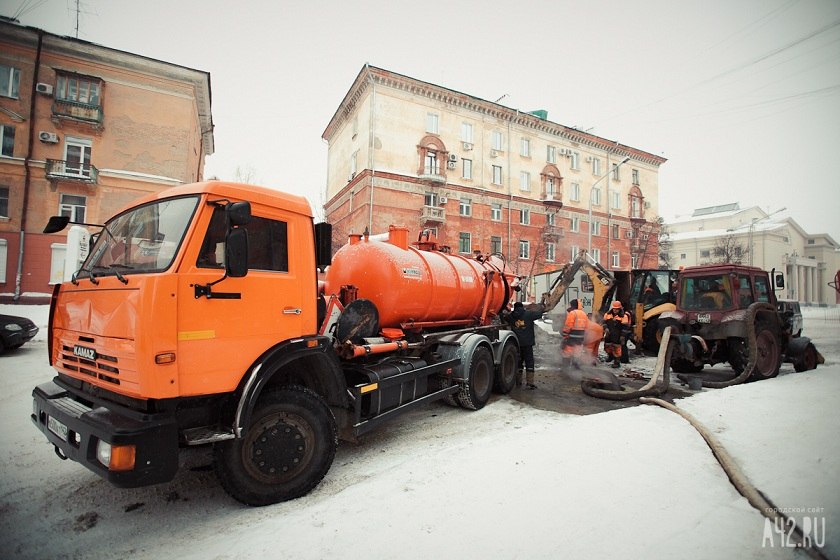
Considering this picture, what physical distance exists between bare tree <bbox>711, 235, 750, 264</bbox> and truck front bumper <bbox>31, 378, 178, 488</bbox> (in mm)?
49643

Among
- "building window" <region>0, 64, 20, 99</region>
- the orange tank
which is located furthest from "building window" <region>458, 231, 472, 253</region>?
"building window" <region>0, 64, 20, 99</region>

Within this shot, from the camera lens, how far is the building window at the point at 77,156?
21.5m

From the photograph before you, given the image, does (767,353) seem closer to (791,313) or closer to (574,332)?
(791,313)

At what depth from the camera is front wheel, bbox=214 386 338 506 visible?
128 inches

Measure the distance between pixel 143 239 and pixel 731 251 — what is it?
5407cm

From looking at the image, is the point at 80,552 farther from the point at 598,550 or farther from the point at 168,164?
the point at 168,164

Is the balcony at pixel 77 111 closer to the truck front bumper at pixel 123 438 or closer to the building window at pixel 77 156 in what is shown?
the building window at pixel 77 156

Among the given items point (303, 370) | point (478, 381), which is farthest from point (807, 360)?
point (303, 370)

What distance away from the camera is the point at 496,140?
34188mm

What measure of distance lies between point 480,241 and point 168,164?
71.5 feet

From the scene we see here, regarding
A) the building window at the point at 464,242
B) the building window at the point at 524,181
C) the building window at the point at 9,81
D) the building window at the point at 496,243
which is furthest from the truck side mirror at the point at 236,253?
the building window at the point at 524,181

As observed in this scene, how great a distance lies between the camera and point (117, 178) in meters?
22.3

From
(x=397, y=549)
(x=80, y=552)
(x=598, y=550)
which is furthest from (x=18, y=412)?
(x=598, y=550)

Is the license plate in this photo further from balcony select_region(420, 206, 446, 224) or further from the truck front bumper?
balcony select_region(420, 206, 446, 224)
